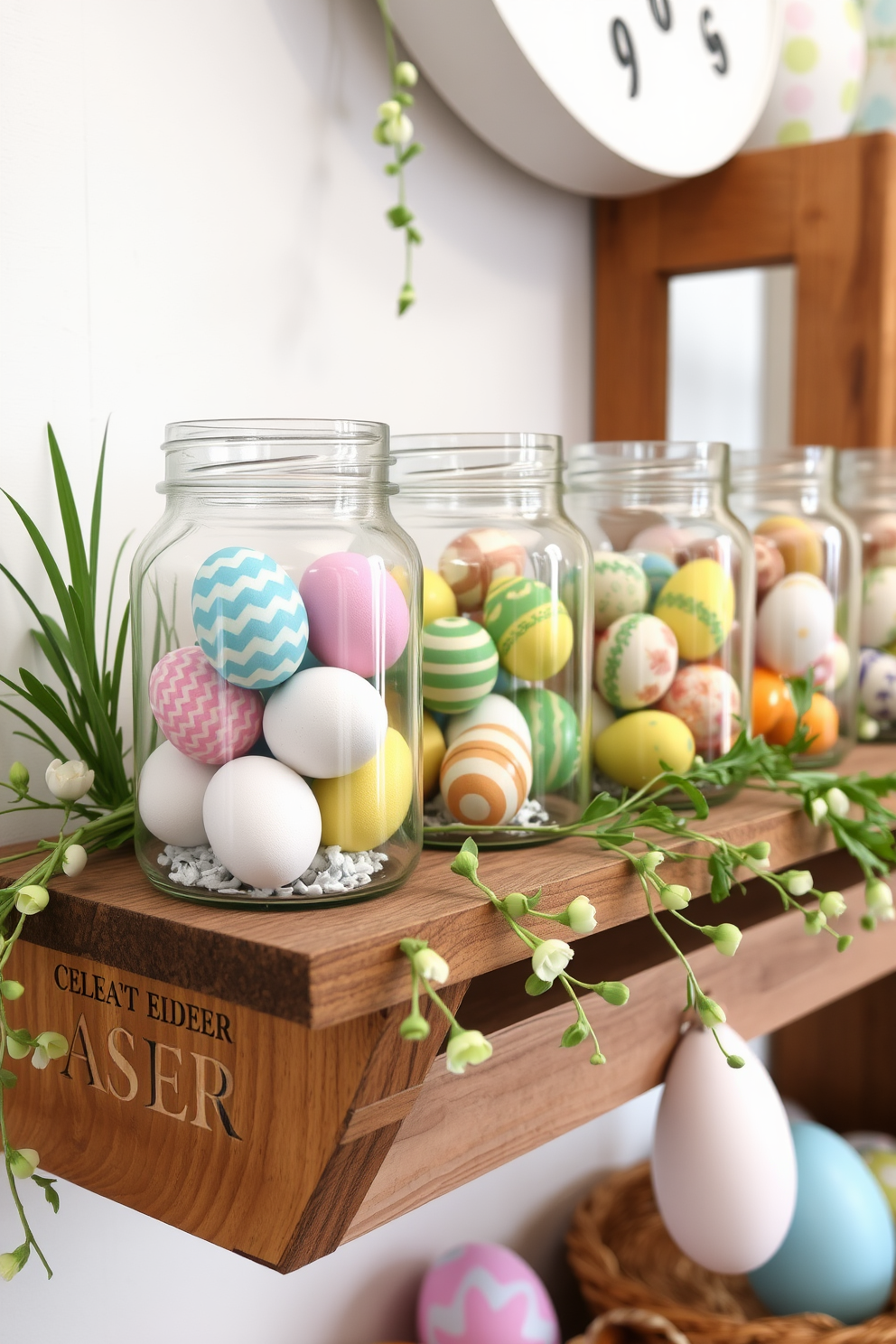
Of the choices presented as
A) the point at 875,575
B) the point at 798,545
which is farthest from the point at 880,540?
the point at 798,545

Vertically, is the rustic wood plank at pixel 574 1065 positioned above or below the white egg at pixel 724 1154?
above

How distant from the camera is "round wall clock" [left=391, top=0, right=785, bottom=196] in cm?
83

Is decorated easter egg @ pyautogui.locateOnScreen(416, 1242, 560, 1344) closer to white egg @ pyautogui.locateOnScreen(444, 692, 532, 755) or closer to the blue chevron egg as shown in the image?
white egg @ pyautogui.locateOnScreen(444, 692, 532, 755)

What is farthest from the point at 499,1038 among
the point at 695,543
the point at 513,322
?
the point at 513,322

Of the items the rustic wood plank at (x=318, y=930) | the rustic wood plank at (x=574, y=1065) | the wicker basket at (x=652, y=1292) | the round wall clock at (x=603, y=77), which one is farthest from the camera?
the wicker basket at (x=652, y=1292)

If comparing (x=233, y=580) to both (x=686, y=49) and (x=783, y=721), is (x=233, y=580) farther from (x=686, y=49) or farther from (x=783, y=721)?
(x=686, y=49)

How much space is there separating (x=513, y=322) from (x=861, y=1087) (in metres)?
0.93

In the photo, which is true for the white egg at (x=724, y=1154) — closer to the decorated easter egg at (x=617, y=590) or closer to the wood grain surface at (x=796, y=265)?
the decorated easter egg at (x=617, y=590)

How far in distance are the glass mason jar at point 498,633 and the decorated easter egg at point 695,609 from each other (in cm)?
8

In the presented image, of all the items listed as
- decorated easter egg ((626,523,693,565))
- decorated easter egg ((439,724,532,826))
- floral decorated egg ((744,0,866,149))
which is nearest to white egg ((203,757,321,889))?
decorated easter egg ((439,724,532,826))

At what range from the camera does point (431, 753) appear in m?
0.64

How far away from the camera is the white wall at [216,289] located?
674 millimetres

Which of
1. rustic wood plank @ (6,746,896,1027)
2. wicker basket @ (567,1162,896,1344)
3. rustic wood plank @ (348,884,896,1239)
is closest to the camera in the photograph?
rustic wood plank @ (6,746,896,1027)

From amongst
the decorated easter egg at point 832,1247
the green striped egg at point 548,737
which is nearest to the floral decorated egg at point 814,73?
the green striped egg at point 548,737
